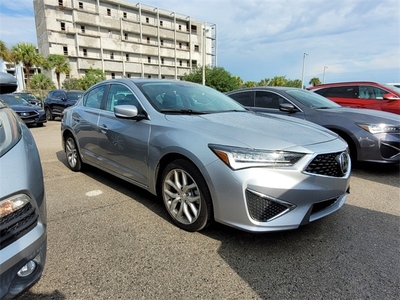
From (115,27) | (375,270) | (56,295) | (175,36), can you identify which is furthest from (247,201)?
(175,36)

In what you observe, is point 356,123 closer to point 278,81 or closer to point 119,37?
point 278,81

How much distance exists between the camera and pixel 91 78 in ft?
131

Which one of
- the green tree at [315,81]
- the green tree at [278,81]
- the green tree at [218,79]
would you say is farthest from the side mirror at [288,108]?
the green tree at [315,81]

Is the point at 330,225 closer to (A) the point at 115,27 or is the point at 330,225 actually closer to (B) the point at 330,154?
(B) the point at 330,154

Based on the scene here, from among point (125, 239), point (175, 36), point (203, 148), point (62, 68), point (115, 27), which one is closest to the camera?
point (203, 148)

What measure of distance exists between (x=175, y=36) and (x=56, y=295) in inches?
2369

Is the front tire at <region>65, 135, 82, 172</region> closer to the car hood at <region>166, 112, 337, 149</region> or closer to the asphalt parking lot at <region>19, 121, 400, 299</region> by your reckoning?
the asphalt parking lot at <region>19, 121, 400, 299</region>

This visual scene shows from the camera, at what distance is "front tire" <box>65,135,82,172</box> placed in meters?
4.48

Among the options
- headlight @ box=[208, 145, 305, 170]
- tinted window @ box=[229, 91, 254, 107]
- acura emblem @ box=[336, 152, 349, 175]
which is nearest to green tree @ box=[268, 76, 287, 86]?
tinted window @ box=[229, 91, 254, 107]

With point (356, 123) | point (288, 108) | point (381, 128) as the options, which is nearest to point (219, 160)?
point (288, 108)

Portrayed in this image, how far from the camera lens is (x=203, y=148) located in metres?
2.34

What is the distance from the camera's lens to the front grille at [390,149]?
4.16 metres

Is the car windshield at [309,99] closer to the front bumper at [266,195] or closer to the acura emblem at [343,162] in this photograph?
the acura emblem at [343,162]

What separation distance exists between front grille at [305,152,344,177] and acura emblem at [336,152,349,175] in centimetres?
2
